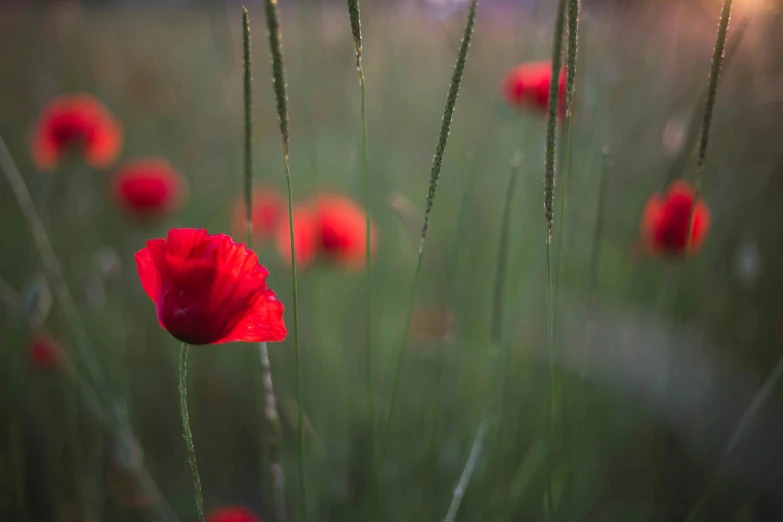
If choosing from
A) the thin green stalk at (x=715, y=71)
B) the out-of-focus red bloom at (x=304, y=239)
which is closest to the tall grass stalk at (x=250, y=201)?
the thin green stalk at (x=715, y=71)

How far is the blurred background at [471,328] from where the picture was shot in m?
0.83

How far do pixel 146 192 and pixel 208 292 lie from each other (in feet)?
3.20

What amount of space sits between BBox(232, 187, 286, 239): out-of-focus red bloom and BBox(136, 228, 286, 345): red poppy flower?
35.6 inches

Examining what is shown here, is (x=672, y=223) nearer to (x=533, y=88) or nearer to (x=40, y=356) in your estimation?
(x=533, y=88)

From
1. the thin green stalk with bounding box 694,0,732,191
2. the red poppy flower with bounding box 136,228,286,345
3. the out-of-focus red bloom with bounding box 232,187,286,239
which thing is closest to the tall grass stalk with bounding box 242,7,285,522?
the red poppy flower with bounding box 136,228,286,345

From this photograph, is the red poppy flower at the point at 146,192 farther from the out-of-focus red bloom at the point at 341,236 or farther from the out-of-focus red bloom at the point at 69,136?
the out-of-focus red bloom at the point at 341,236

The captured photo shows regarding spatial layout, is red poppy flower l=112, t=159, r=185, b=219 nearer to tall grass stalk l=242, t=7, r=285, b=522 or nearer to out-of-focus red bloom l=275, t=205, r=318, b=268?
out-of-focus red bloom l=275, t=205, r=318, b=268

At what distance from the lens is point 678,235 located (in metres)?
0.90

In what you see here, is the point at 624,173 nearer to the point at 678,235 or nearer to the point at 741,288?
the point at 741,288

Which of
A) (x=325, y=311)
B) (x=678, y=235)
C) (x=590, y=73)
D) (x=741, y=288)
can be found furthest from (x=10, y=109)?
(x=741, y=288)

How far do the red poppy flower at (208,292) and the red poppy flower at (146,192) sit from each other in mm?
933

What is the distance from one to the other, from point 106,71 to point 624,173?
1872 mm

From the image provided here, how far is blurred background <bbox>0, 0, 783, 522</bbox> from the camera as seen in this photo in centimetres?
83

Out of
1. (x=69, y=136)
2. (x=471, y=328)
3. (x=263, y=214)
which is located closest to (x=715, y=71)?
(x=471, y=328)
